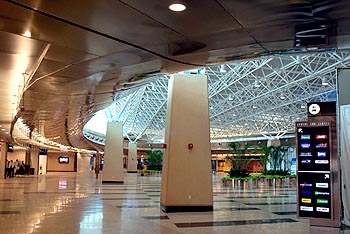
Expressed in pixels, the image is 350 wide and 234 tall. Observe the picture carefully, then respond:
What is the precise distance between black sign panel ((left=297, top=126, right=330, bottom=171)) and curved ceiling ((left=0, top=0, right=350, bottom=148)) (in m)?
2.31

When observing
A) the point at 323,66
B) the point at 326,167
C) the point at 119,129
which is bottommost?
the point at 326,167

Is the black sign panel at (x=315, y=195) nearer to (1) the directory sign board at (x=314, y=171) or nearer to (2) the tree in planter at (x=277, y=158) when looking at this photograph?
(1) the directory sign board at (x=314, y=171)

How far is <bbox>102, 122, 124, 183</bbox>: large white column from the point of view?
28.4 meters

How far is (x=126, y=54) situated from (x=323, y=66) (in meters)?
27.2

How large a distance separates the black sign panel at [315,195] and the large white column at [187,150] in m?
3.42

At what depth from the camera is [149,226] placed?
9016 mm

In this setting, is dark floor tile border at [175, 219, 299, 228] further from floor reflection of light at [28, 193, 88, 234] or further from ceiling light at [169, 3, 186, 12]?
ceiling light at [169, 3, 186, 12]

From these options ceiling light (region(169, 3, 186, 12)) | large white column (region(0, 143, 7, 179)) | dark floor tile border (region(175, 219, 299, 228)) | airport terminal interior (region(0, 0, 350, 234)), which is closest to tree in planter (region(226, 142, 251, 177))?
airport terminal interior (region(0, 0, 350, 234))

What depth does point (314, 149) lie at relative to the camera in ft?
31.3

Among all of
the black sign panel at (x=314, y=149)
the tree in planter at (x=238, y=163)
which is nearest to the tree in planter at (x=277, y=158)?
the tree in planter at (x=238, y=163)

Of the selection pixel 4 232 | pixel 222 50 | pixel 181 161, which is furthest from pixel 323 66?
pixel 4 232

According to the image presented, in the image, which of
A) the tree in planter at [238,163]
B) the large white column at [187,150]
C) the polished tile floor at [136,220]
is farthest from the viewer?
the tree in planter at [238,163]

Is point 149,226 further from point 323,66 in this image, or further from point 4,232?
point 323,66

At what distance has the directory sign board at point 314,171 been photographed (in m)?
9.25
